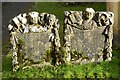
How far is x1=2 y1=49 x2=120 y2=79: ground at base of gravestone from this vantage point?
26.1ft

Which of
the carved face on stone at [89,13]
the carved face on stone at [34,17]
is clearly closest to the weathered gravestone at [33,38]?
the carved face on stone at [34,17]

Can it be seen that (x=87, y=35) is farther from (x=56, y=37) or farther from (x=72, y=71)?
(x=72, y=71)

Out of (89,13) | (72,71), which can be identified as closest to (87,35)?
(89,13)

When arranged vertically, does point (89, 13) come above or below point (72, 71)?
above

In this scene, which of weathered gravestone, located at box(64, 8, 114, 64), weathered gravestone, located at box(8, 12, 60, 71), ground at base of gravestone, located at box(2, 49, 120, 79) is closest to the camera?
ground at base of gravestone, located at box(2, 49, 120, 79)

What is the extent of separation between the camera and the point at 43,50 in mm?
8266

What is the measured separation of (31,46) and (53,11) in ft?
20.5

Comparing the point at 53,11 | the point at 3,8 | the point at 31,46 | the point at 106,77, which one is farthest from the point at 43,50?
the point at 3,8

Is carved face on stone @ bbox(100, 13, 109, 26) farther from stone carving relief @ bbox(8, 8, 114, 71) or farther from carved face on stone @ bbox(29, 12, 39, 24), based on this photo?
carved face on stone @ bbox(29, 12, 39, 24)

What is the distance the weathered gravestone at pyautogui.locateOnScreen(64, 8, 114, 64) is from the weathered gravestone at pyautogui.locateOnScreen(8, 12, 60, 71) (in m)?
0.32

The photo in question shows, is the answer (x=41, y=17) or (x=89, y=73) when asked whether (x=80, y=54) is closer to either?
(x=89, y=73)

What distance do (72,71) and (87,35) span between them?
92 centimetres

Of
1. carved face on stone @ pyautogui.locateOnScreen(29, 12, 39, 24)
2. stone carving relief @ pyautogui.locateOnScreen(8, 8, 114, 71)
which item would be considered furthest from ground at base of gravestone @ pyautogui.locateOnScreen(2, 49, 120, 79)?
carved face on stone @ pyautogui.locateOnScreen(29, 12, 39, 24)

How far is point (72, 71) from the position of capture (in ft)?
26.6
